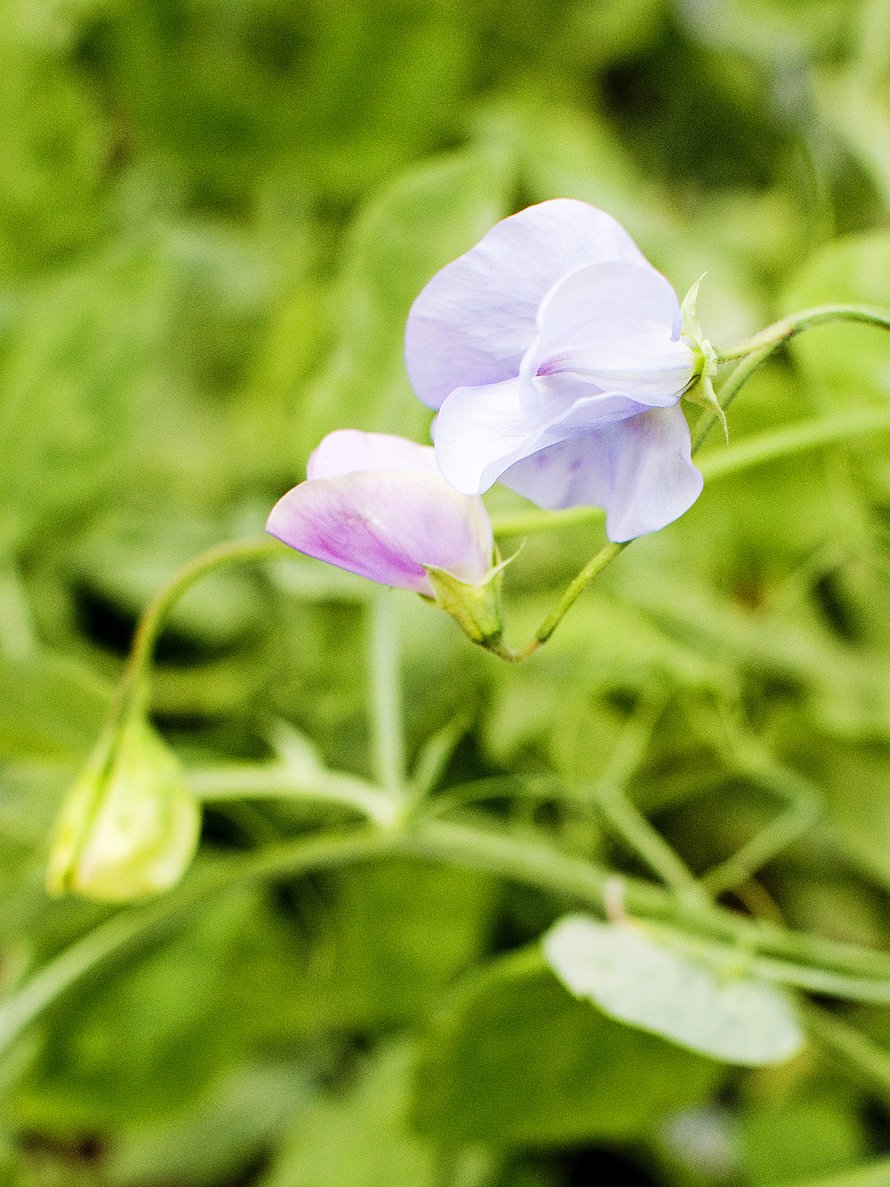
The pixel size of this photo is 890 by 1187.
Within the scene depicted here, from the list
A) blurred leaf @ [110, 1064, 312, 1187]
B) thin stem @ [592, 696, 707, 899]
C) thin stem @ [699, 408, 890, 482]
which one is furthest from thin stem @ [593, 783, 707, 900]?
blurred leaf @ [110, 1064, 312, 1187]

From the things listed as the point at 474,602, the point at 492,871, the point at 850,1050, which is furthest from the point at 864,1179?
the point at 474,602

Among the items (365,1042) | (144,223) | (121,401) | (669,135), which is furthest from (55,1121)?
(669,135)

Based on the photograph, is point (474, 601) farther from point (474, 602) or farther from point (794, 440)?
point (794, 440)

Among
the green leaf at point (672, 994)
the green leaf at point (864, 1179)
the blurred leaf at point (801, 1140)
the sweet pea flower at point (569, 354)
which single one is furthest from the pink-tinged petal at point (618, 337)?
the blurred leaf at point (801, 1140)

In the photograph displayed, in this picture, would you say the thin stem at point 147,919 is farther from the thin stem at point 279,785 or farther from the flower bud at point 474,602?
the flower bud at point 474,602

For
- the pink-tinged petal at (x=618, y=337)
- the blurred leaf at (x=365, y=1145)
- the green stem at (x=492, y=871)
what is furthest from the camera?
the blurred leaf at (x=365, y=1145)

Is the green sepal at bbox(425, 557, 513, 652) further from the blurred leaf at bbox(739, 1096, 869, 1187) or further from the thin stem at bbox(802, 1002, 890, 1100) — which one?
the blurred leaf at bbox(739, 1096, 869, 1187)

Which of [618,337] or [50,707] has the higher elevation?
[618,337]

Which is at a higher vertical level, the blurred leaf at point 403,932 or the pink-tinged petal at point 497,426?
the pink-tinged petal at point 497,426
